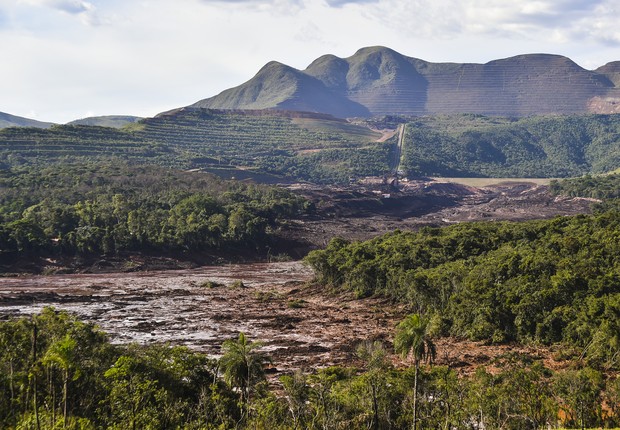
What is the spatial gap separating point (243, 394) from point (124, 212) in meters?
87.9

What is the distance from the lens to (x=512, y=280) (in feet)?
172

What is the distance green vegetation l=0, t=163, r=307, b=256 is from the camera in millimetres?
94875

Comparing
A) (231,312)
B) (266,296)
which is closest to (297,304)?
(266,296)

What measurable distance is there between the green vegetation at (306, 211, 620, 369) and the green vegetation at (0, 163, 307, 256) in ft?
120

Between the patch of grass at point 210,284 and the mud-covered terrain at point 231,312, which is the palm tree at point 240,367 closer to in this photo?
the mud-covered terrain at point 231,312

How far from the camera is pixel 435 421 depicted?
1073 inches

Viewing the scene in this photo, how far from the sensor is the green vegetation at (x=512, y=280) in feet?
149

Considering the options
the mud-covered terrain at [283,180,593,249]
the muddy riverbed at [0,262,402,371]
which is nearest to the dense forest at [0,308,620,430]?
the muddy riverbed at [0,262,402,371]

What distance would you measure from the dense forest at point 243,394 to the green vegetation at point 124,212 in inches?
2694

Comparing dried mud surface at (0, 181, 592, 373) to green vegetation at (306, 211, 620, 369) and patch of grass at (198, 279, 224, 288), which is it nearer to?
patch of grass at (198, 279, 224, 288)

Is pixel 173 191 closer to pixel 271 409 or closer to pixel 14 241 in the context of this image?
pixel 14 241

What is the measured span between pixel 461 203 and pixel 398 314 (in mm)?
128834

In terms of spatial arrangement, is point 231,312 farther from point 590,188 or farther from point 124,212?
point 590,188

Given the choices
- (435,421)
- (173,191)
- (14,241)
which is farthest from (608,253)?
(173,191)
